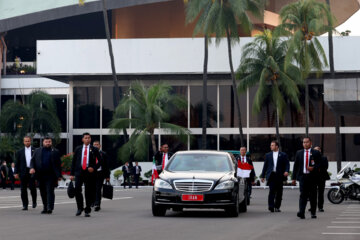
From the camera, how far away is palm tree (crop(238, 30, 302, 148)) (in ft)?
166

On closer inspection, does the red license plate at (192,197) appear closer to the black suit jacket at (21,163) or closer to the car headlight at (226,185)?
the car headlight at (226,185)

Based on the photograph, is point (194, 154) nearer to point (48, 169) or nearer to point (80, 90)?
point (48, 169)

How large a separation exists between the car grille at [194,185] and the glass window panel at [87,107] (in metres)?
39.9

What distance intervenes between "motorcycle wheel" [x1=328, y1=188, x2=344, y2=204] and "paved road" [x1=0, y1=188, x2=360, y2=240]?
7111 mm

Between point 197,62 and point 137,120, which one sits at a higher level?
point 197,62

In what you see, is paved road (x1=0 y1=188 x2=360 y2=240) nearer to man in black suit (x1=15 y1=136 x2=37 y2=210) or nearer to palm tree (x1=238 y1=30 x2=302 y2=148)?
man in black suit (x1=15 y1=136 x2=37 y2=210)

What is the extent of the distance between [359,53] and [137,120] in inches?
560

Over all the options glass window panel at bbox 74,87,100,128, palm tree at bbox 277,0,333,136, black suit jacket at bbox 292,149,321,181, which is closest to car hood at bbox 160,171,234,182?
black suit jacket at bbox 292,149,321,181

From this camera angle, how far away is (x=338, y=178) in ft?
94.8

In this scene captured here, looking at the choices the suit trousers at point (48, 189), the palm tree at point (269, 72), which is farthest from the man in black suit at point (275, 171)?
the palm tree at point (269, 72)

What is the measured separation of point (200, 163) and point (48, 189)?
3.44 meters

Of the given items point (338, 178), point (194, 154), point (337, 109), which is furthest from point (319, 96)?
point (194, 154)

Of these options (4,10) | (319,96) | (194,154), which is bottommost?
(194,154)

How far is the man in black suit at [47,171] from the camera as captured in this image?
63.9ft
